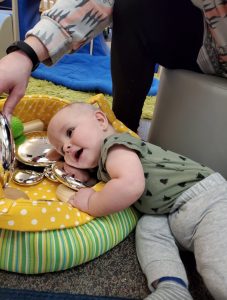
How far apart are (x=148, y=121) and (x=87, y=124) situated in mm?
629

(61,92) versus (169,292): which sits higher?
(169,292)

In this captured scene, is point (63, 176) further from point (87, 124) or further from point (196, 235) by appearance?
point (196, 235)

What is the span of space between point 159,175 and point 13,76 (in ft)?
1.07

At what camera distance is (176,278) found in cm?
54

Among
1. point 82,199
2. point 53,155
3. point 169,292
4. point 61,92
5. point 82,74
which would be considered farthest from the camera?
point 82,74

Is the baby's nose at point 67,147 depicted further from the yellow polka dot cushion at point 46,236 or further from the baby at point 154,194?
the yellow polka dot cushion at point 46,236

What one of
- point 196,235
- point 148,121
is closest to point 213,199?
point 196,235

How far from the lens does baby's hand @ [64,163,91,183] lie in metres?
0.72

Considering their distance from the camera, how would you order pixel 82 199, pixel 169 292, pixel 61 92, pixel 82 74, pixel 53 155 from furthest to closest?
pixel 82 74, pixel 61 92, pixel 53 155, pixel 82 199, pixel 169 292

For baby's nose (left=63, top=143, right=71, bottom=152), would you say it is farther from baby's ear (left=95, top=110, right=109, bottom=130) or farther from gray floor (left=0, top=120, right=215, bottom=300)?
gray floor (left=0, top=120, right=215, bottom=300)

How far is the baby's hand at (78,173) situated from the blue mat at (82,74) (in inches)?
30.4

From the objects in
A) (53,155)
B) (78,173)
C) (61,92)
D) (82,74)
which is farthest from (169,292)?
(82,74)

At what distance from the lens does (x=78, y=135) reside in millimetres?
677

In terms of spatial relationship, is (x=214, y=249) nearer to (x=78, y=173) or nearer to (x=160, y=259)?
(x=160, y=259)
